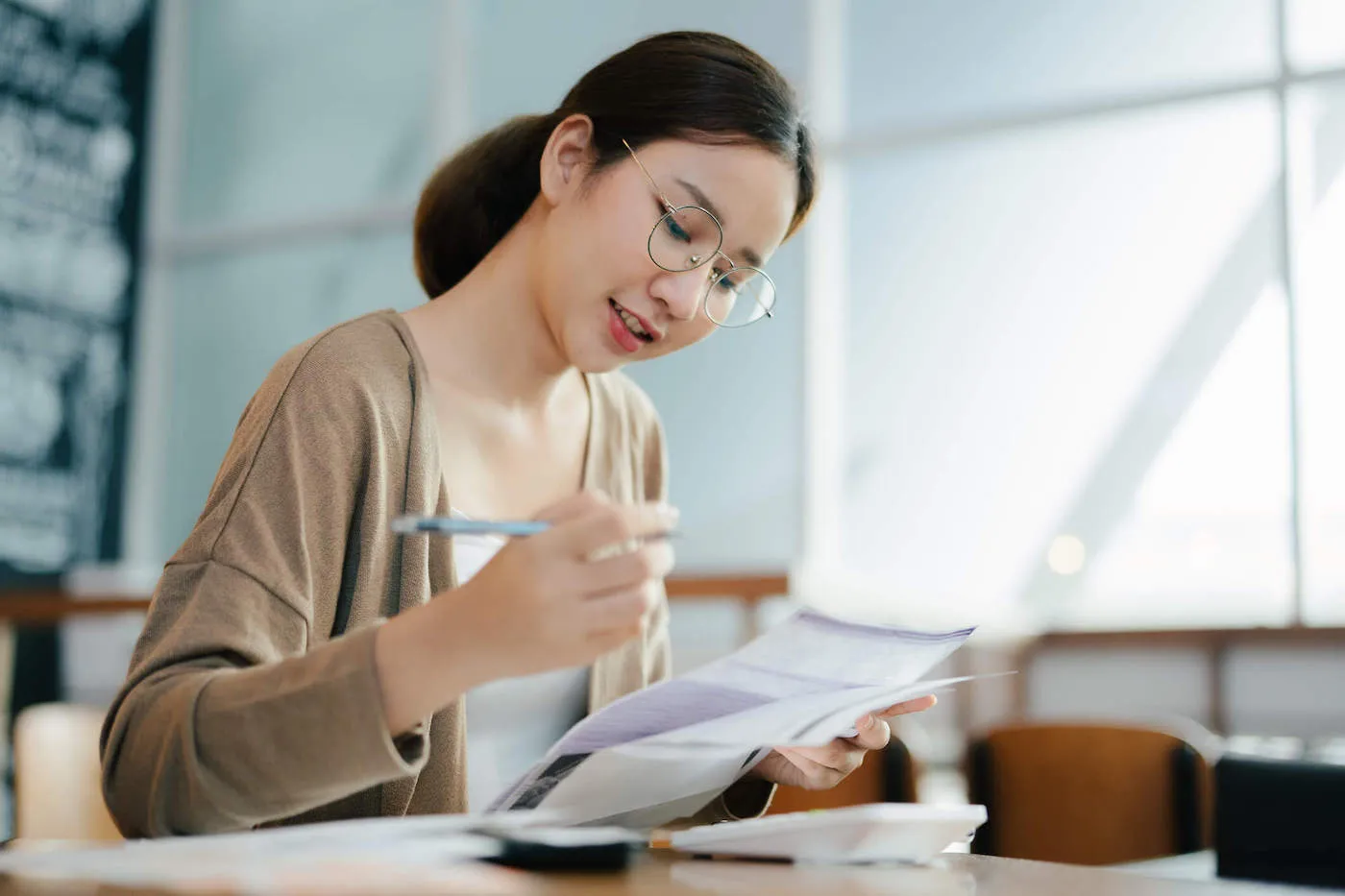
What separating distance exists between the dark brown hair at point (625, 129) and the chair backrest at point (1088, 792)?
1.19 meters

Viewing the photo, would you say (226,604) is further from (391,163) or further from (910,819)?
(391,163)

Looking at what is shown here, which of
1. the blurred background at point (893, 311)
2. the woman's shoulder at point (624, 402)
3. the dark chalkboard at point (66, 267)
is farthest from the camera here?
the dark chalkboard at point (66, 267)

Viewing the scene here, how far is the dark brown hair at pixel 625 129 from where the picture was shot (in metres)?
1.14

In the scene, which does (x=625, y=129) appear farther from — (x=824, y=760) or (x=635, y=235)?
(x=824, y=760)

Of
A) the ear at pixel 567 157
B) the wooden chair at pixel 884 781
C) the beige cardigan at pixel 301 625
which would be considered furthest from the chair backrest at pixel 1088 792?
the ear at pixel 567 157

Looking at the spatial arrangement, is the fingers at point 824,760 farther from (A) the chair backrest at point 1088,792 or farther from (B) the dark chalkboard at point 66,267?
(B) the dark chalkboard at point 66,267

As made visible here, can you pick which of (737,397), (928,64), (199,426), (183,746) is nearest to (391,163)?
(199,426)

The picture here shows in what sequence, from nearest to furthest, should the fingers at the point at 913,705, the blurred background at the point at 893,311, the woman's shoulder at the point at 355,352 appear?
the fingers at the point at 913,705 < the woman's shoulder at the point at 355,352 < the blurred background at the point at 893,311

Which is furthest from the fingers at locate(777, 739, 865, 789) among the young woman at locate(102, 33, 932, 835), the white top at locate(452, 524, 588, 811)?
the white top at locate(452, 524, 588, 811)

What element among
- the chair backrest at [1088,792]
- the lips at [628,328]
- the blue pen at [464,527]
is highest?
the lips at [628,328]

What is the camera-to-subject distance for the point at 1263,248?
12.7 feet

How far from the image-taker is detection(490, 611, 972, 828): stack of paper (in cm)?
77

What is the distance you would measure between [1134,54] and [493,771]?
144 inches

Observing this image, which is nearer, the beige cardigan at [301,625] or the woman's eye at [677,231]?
the beige cardigan at [301,625]
